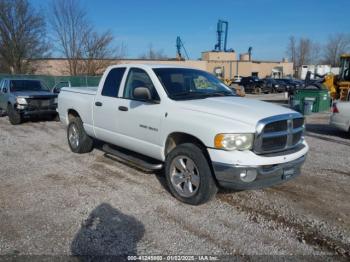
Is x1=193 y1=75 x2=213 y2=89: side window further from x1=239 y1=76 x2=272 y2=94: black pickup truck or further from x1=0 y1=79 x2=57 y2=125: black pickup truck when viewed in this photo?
x1=239 y1=76 x2=272 y2=94: black pickup truck

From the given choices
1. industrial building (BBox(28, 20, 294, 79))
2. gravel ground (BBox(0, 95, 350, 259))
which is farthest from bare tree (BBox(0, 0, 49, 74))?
gravel ground (BBox(0, 95, 350, 259))

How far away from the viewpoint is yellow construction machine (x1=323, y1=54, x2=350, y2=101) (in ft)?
56.7

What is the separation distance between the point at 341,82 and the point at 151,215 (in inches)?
673

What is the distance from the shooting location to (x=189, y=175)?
14.2ft

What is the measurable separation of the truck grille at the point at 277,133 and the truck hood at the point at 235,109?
10 centimetres

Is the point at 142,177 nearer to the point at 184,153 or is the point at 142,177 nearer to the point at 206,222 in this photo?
the point at 184,153

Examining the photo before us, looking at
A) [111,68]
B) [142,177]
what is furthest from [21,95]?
[142,177]

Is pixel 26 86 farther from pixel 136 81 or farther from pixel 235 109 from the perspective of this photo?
pixel 235 109

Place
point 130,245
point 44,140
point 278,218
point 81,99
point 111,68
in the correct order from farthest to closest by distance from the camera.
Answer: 1. point 44,140
2. point 81,99
3. point 111,68
4. point 278,218
5. point 130,245

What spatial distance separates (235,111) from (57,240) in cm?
262

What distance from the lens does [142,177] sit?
5559 mm

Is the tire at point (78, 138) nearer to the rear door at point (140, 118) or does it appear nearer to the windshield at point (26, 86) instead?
the rear door at point (140, 118)

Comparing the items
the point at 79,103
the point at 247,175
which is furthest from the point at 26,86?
the point at 247,175

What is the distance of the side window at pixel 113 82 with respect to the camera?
570cm
